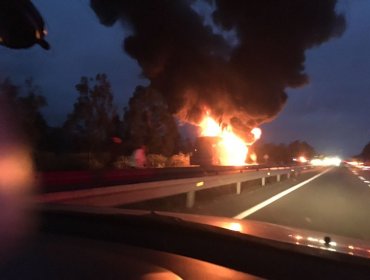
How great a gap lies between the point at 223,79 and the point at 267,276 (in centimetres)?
4322

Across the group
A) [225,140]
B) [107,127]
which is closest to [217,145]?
[225,140]

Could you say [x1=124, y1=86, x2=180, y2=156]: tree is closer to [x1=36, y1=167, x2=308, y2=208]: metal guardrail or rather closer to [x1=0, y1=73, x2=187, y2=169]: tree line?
[x1=0, y1=73, x2=187, y2=169]: tree line

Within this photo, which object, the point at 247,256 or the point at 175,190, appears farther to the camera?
the point at 175,190

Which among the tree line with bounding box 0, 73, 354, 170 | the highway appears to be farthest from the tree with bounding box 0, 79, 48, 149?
the highway

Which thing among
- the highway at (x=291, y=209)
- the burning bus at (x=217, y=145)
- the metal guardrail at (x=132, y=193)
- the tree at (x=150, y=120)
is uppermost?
the tree at (x=150, y=120)

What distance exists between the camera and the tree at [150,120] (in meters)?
69.4

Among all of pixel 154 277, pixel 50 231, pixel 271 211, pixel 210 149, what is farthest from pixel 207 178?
pixel 210 149

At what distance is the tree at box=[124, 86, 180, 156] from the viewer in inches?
2734

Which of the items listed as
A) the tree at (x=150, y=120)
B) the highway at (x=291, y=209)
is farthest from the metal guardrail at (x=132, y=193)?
the tree at (x=150, y=120)

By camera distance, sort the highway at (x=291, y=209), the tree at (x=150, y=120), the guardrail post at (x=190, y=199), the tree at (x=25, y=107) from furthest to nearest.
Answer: the tree at (x=150, y=120) < the tree at (x=25, y=107) < the guardrail post at (x=190, y=199) < the highway at (x=291, y=209)

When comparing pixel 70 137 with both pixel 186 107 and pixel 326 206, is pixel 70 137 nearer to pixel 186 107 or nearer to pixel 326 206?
pixel 186 107

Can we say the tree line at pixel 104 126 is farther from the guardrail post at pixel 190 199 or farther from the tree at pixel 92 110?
the guardrail post at pixel 190 199

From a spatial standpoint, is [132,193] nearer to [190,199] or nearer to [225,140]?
[190,199]

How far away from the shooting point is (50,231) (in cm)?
458
